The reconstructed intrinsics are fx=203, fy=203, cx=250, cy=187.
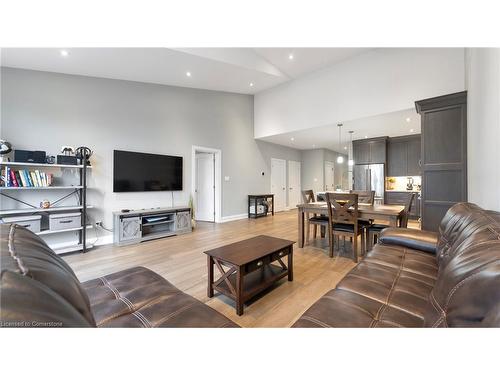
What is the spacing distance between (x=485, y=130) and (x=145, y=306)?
3223 millimetres

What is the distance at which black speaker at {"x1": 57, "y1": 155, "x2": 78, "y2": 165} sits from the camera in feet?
10.1

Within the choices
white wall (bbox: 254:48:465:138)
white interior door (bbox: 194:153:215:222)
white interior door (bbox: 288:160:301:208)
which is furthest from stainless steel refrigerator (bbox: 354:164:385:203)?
white interior door (bbox: 194:153:215:222)

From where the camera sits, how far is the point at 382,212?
8.57 ft

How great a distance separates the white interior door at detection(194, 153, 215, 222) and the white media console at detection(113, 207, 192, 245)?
53.3 inches

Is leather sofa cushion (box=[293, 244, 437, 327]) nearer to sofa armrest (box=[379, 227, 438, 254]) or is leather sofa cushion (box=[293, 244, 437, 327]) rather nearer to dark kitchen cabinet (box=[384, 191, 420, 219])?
sofa armrest (box=[379, 227, 438, 254])

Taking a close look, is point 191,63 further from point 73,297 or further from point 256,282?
point 73,297

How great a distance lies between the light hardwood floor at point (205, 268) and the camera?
66.5 inches

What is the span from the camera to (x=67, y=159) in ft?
10.2

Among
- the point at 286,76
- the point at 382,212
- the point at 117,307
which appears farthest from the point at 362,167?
the point at 117,307

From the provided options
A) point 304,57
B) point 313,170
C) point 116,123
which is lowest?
point 313,170

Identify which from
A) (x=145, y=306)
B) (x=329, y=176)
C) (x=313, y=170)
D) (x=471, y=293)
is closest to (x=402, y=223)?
(x=471, y=293)

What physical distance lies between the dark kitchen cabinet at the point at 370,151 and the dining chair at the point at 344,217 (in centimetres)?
390
